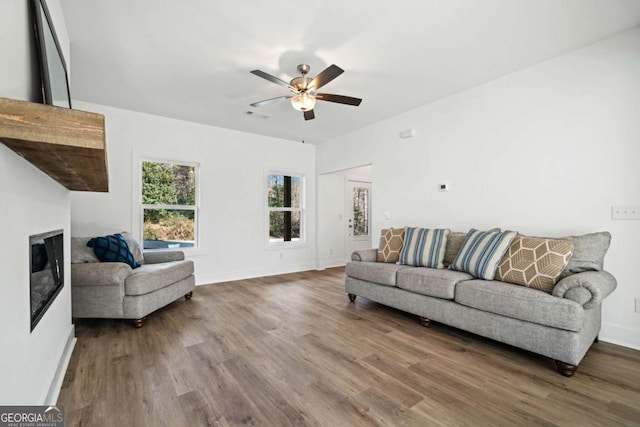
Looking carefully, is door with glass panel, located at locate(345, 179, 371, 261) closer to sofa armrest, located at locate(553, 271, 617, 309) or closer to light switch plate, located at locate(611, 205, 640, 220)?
light switch plate, located at locate(611, 205, 640, 220)

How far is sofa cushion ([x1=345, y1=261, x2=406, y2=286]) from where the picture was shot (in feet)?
10.6

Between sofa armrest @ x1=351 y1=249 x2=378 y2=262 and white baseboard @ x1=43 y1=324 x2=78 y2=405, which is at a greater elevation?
sofa armrest @ x1=351 y1=249 x2=378 y2=262

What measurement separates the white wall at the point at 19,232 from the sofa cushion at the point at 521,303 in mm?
2910

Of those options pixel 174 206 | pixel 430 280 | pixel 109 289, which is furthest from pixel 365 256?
pixel 174 206

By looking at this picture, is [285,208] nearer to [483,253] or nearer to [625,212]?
[483,253]

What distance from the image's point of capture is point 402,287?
10.2 feet

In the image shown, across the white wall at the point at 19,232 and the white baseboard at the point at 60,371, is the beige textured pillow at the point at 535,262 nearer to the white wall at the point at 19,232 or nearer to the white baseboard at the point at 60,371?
the white wall at the point at 19,232

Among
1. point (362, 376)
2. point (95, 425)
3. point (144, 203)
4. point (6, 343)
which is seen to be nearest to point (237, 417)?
point (95, 425)

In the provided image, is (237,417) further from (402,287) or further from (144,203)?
(144,203)

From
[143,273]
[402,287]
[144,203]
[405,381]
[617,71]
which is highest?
[617,71]

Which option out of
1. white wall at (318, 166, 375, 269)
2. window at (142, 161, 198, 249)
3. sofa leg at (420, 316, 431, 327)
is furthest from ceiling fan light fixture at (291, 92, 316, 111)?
white wall at (318, 166, 375, 269)

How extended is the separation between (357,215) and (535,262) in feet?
15.0

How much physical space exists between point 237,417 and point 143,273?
2.05 metres

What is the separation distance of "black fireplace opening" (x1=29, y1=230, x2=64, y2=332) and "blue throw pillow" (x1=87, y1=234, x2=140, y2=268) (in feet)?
3.24
